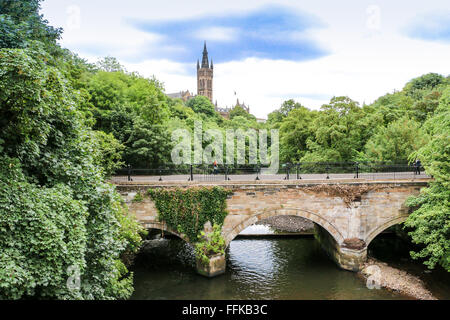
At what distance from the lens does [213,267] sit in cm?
1591

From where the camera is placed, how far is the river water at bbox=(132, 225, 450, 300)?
14.5 metres

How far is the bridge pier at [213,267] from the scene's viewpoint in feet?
52.0

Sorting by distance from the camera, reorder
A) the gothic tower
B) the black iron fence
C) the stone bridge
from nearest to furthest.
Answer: the stone bridge → the black iron fence → the gothic tower

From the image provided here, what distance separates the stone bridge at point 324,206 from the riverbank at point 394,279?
666 mm

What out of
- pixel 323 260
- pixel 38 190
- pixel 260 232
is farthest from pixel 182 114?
pixel 38 190

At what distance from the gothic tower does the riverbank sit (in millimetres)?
103613

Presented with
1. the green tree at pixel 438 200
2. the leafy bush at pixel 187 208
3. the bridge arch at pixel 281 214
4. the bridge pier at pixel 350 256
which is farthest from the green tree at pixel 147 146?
the green tree at pixel 438 200

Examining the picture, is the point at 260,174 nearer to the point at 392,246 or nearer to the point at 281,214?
the point at 281,214

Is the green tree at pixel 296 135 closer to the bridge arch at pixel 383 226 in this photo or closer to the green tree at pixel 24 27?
the bridge arch at pixel 383 226

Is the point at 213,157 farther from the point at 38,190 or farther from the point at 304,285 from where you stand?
the point at 38,190

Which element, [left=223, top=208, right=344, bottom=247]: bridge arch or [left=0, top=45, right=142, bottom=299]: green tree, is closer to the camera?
[left=0, top=45, right=142, bottom=299]: green tree

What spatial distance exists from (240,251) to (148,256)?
19.2ft

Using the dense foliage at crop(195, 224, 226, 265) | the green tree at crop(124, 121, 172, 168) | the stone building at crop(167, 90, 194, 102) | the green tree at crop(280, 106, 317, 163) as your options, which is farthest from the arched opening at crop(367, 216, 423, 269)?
the stone building at crop(167, 90, 194, 102)

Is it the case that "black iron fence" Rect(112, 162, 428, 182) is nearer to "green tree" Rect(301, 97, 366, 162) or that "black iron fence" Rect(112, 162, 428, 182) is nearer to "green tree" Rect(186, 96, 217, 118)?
"green tree" Rect(301, 97, 366, 162)
